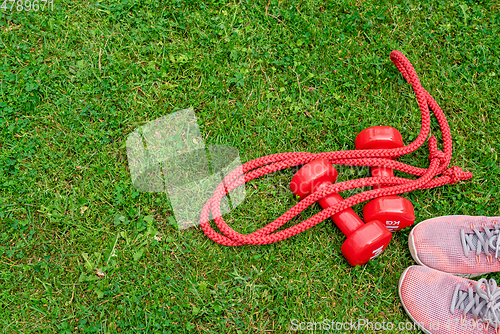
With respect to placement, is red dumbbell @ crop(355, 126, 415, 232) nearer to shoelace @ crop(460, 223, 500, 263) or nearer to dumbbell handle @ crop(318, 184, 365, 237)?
dumbbell handle @ crop(318, 184, 365, 237)

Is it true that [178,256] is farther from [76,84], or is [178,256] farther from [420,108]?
[420,108]

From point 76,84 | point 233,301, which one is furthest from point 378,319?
point 76,84

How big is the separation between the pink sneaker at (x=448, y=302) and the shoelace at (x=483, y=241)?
195 mm

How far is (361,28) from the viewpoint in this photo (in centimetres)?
293

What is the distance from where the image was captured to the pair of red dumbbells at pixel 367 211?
2146 mm

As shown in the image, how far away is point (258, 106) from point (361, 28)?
3.80 feet

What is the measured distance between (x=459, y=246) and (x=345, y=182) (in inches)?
33.4

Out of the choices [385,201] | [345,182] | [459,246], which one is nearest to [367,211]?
[385,201]

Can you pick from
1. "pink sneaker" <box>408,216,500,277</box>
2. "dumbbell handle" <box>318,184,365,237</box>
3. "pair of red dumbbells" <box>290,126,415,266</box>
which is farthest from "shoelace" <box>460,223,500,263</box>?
"dumbbell handle" <box>318,184,365,237</box>

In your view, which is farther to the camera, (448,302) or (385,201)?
(385,201)

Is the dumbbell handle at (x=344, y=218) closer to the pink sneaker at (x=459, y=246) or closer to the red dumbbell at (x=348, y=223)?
the red dumbbell at (x=348, y=223)

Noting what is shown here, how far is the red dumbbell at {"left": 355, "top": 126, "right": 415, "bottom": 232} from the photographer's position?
7.39 ft

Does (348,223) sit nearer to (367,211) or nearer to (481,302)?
(367,211)

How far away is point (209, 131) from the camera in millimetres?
2602
